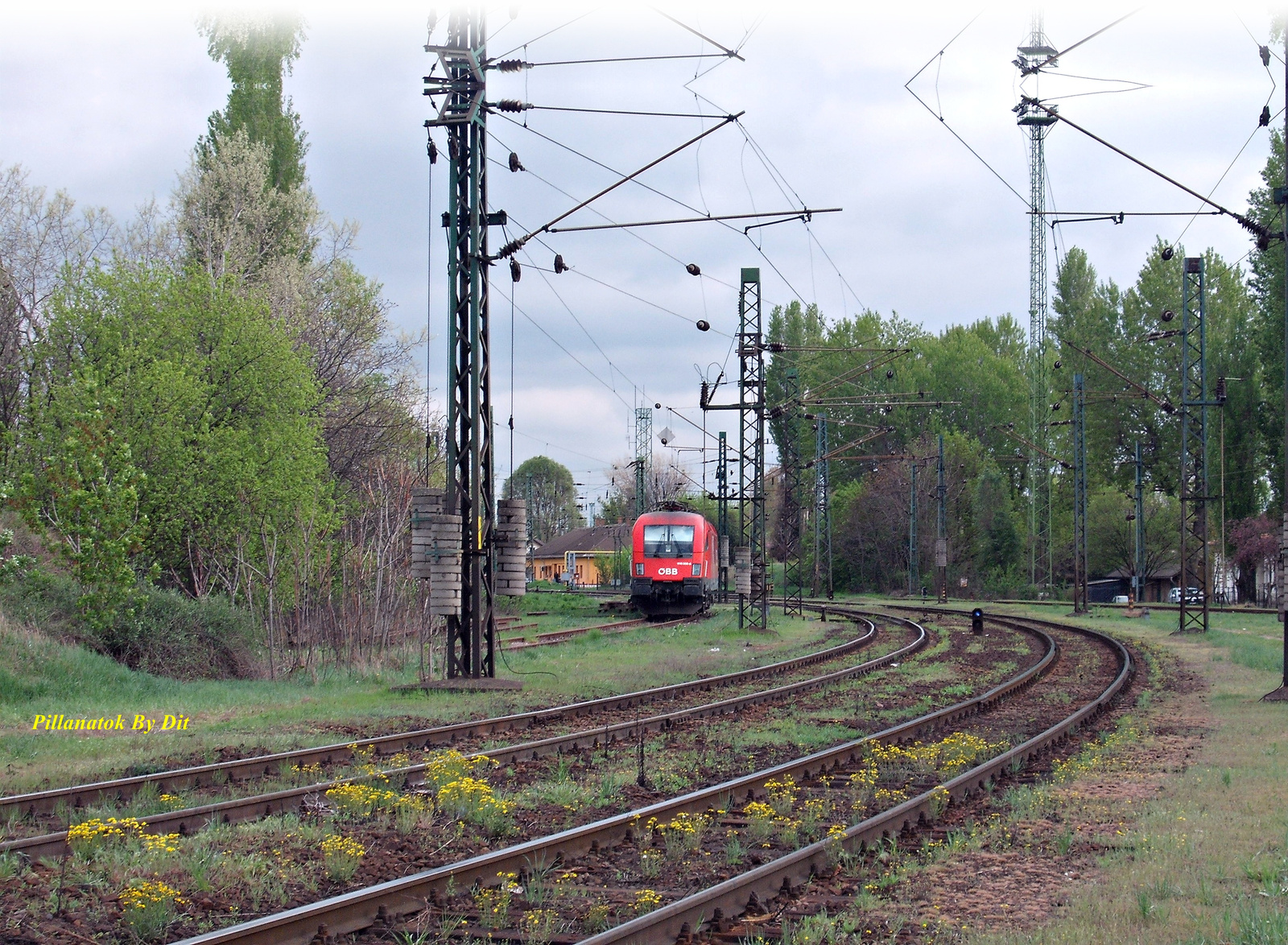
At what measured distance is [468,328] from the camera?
17656 mm

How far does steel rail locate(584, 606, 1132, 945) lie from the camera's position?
592 cm

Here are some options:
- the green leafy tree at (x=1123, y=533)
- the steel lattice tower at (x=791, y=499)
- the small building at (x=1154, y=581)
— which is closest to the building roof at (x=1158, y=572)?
the small building at (x=1154, y=581)

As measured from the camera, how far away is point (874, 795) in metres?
9.77

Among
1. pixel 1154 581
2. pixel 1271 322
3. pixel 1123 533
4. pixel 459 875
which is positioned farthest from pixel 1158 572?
pixel 459 875

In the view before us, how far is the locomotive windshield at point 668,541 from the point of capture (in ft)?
126

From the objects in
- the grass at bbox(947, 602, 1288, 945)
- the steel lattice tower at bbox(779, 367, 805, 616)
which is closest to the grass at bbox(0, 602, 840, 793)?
the grass at bbox(947, 602, 1288, 945)

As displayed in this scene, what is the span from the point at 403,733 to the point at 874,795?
5.24 meters

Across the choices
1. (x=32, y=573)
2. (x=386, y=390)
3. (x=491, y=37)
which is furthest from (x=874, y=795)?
(x=386, y=390)

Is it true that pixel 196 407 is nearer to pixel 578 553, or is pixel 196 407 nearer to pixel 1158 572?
pixel 1158 572

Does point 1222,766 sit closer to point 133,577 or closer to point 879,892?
point 879,892

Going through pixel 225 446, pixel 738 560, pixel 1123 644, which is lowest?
pixel 1123 644

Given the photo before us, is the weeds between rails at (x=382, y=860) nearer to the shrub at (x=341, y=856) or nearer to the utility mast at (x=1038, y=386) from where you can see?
the shrub at (x=341, y=856)

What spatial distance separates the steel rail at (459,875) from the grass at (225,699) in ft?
15.4

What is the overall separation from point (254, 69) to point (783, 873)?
1473 inches
